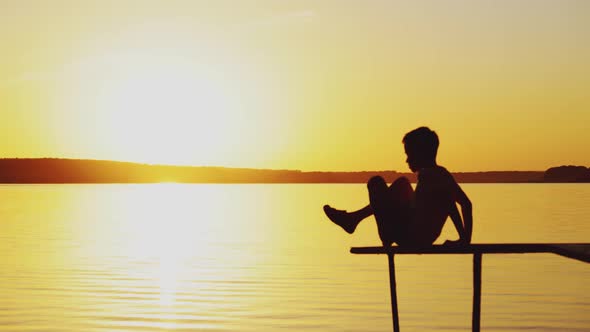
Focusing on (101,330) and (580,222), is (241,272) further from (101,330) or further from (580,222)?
(580,222)

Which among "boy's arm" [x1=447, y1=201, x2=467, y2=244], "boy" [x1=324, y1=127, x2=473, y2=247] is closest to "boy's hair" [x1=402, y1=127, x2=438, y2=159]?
"boy" [x1=324, y1=127, x2=473, y2=247]

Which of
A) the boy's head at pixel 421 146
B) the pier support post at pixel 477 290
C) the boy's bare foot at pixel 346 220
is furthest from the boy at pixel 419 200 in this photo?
the pier support post at pixel 477 290

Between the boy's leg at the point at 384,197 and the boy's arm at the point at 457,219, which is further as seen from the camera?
the boy's leg at the point at 384,197

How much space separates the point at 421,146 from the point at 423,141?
0.07m

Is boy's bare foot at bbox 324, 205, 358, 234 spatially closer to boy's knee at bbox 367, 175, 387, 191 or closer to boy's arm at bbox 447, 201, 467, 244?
boy's knee at bbox 367, 175, 387, 191

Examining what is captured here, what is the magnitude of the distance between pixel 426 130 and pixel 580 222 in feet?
207

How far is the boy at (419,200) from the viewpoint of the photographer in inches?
422

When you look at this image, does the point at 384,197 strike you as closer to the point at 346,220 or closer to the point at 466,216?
the point at 346,220

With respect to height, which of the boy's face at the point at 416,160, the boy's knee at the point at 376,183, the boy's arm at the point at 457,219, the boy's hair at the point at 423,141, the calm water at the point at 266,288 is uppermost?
the boy's hair at the point at 423,141

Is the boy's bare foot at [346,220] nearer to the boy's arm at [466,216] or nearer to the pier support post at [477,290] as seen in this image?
the boy's arm at [466,216]

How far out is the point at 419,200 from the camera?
36.2 feet

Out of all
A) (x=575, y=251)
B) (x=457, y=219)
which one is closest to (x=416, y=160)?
(x=457, y=219)

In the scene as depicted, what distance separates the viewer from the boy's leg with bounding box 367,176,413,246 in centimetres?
1085

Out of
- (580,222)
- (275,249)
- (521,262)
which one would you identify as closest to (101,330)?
(521,262)
